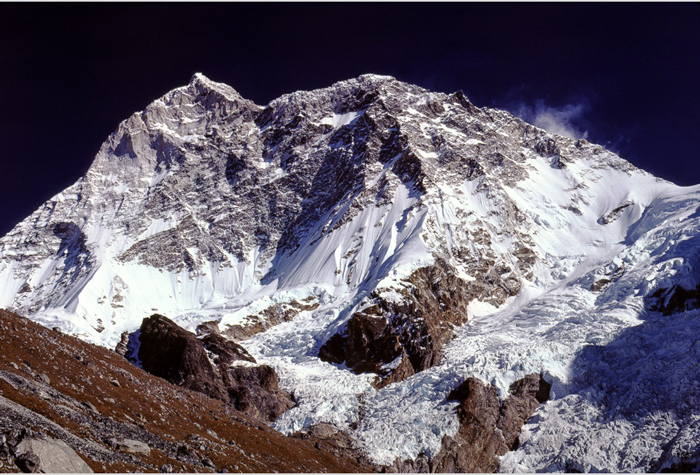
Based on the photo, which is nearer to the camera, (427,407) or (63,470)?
(63,470)

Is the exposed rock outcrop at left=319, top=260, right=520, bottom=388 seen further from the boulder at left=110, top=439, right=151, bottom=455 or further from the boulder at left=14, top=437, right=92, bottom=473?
the boulder at left=14, top=437, right=92, bottom=473

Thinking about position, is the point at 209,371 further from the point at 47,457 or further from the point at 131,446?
the point at 47,457

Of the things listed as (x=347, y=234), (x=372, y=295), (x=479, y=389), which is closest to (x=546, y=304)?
(x=372, y=295)

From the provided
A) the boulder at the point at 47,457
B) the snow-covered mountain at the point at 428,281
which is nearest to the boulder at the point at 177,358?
the snow-covered mountain at the point at 428,281

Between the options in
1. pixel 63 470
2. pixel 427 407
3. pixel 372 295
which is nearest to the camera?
pixel 63 470

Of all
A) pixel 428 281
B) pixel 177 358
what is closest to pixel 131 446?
pixel 177 358

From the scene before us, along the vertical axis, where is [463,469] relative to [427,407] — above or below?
below

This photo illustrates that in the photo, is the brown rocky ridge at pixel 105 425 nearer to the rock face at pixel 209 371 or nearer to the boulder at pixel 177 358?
the rock face at pixel 209 371

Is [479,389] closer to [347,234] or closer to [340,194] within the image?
[347,234]

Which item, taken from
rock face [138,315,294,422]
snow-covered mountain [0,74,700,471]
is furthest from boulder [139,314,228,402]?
snow-covered mountain [0,74,700,471]
